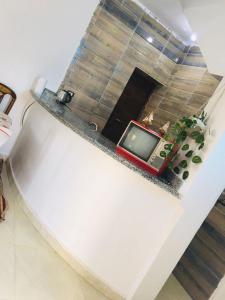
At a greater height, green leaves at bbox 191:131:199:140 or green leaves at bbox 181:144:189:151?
green leaves at bbox 191:131:199:140

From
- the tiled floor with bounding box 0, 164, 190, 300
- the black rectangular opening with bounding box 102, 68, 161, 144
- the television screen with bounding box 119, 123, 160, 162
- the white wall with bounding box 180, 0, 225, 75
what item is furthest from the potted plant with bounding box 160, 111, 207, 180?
the black rectangular opening with bounding box 102, 68, 161, 144

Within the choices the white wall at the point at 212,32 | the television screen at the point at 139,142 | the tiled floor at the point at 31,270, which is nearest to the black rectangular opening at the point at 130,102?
the white wall at the point at 212,32

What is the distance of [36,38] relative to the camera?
126 inches

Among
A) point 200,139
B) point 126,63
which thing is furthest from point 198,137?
point 126,63

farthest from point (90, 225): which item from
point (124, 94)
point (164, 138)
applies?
point (124, 94)

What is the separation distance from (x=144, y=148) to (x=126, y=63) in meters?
2.18

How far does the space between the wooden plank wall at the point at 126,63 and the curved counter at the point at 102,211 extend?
141cm

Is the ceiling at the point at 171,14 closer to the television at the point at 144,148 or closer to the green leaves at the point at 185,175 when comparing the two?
the television at the point at 144,148

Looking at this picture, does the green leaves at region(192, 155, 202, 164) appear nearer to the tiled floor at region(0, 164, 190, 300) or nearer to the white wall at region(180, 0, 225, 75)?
the white wall at region(180, 0, 225, 75)

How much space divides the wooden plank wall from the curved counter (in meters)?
1.41

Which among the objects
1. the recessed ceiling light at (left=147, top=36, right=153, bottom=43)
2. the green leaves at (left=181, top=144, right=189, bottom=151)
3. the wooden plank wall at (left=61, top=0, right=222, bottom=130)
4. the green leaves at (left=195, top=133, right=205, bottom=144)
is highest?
the recessed ceiling light at (left=147, top=36, right=153, bottom=43)

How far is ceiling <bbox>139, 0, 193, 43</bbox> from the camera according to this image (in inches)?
131

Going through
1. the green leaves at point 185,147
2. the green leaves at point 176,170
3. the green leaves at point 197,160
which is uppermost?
the green leaves at point 185,147

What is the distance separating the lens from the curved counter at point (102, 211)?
2.13 metres
